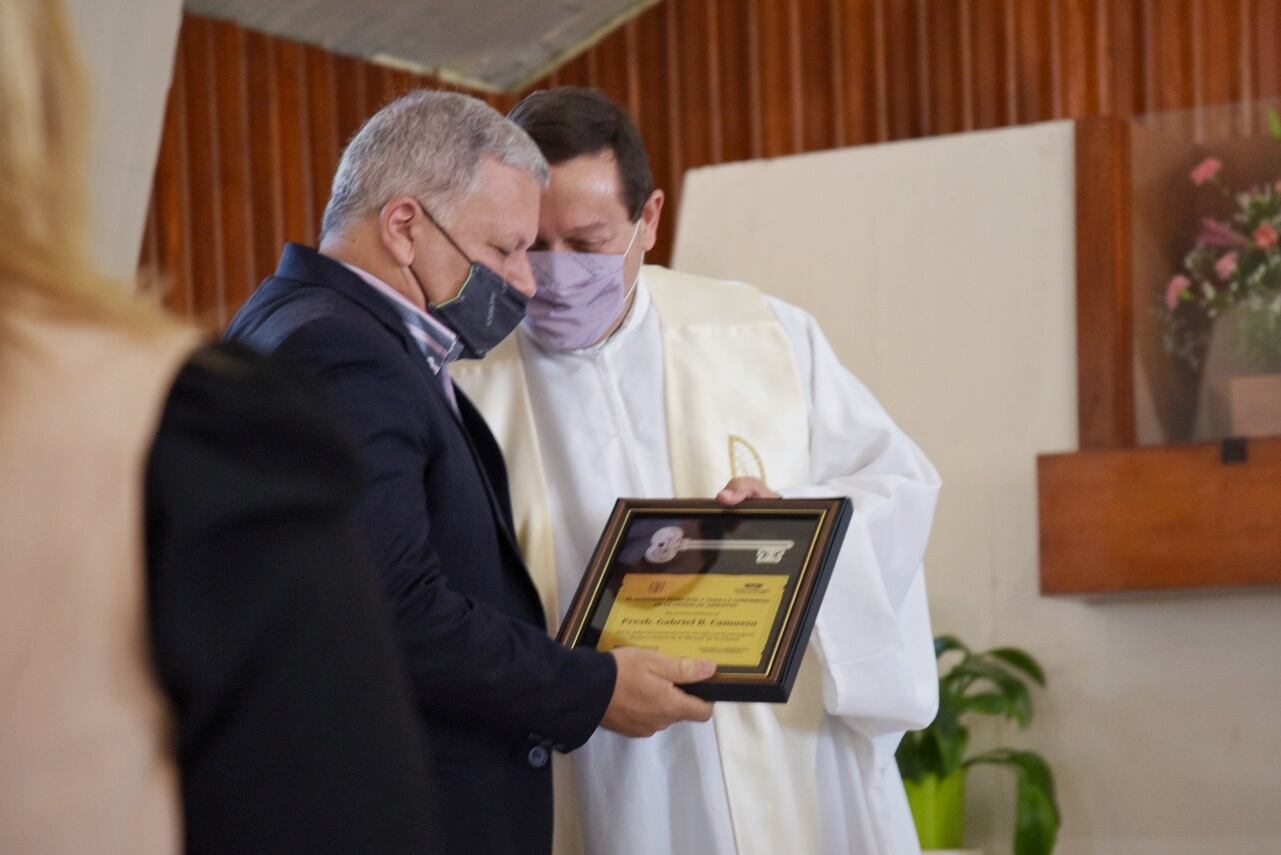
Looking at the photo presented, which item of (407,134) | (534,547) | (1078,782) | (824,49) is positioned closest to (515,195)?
(407,134)

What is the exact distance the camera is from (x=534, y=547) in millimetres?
2783

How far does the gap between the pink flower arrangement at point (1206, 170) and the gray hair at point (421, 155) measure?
2.63 m

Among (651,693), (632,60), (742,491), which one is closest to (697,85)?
(632,60)

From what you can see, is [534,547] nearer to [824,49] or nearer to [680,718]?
[680,718]

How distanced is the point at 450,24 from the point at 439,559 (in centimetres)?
447

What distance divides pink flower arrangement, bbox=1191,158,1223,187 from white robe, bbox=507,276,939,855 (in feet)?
6.20

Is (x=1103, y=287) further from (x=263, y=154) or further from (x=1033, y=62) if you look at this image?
(x=263, y=154)

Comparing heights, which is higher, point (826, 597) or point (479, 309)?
point (479, 309)

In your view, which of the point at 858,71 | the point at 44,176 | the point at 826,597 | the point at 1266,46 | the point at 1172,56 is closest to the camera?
the point at 44,176

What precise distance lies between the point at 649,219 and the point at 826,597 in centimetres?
68

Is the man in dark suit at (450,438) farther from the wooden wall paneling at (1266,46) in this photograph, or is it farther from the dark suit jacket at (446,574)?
the wooden wall paneling at (1266,46)

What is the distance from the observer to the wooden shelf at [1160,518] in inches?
167

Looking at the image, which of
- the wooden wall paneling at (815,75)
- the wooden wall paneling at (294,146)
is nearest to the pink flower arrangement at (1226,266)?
the wooden wall paneling at (815,75)

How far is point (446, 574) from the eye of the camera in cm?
221
